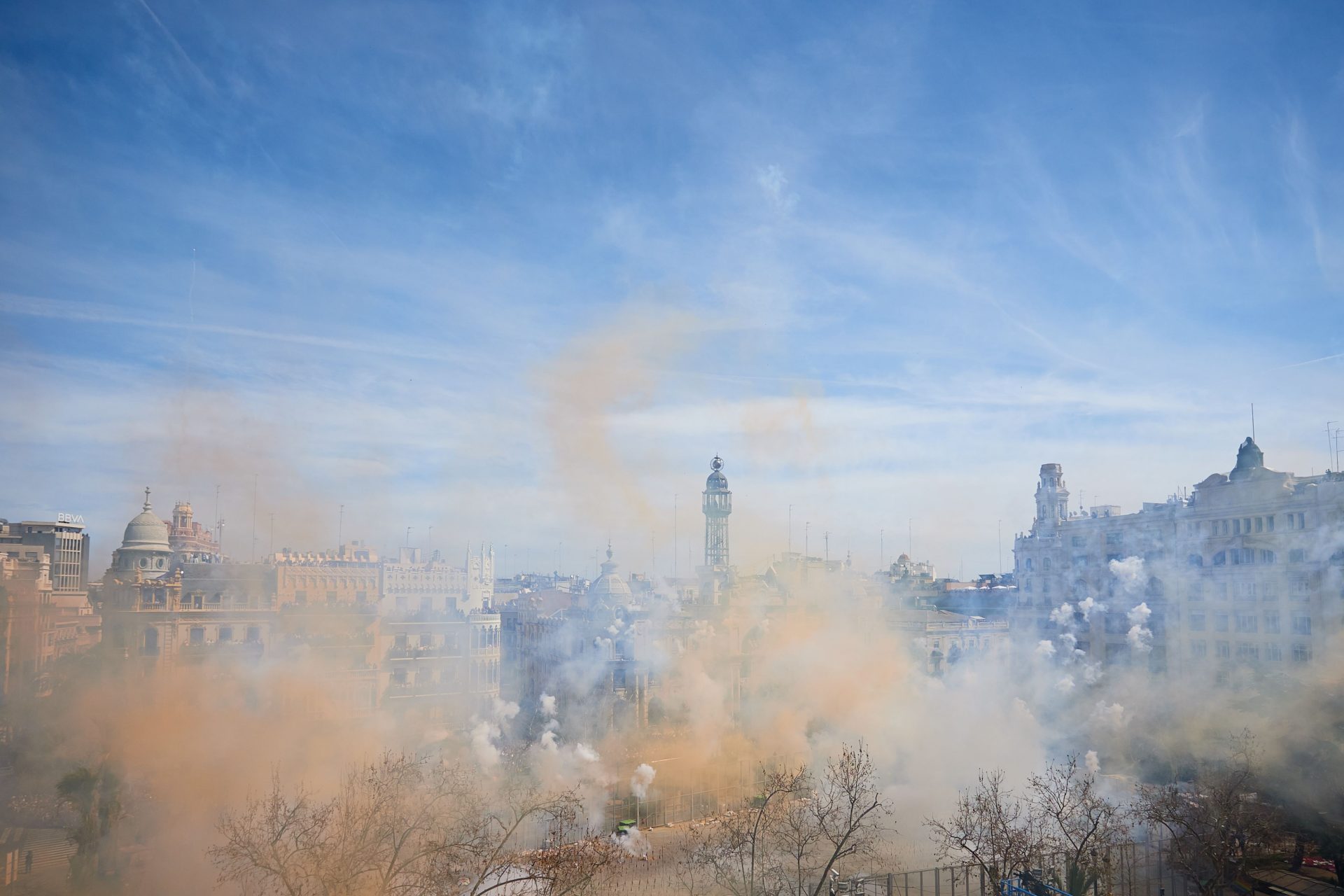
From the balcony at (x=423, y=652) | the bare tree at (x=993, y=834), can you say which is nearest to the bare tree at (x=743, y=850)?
the bare tree at (x=993, y=834)

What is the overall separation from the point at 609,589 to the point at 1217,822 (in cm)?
4703

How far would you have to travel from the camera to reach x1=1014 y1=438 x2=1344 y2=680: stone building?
141ft

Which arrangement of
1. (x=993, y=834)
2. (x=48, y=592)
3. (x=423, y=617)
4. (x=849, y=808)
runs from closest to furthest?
1. (x=993, y=834)
2. (x=849, y=808)
3. (x=48, y=592)
4. (x=423, y=617)

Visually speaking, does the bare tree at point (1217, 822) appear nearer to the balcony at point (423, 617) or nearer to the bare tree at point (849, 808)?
the bare tree at point (849, 808)

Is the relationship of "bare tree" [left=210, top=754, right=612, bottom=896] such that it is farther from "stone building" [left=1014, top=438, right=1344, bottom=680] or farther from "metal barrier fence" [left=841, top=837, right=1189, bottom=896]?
"stone building" [left=1014, top=438, right=1344, bottom=680]

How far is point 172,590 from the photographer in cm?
4450

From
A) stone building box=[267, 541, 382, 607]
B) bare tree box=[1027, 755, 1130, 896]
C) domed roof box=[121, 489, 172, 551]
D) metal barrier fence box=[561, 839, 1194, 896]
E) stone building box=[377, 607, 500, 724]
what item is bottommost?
metal barrier fence box=[561, 839, 1194, 896]

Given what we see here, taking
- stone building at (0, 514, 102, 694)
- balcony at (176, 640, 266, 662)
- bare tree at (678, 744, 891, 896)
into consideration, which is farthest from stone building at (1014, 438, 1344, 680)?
stone building at (0, 514, 102, 694)

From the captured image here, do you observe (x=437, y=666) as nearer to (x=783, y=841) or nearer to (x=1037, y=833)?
(x=783, y=841)

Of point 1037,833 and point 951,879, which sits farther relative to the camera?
point 1037,833

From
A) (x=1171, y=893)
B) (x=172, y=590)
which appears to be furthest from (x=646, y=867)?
(x=172, y=590)

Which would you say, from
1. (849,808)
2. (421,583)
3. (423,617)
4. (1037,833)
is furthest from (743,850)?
(421,583)

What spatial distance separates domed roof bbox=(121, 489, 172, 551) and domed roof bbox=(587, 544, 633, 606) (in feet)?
98.7

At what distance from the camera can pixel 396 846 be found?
85.7 feet
